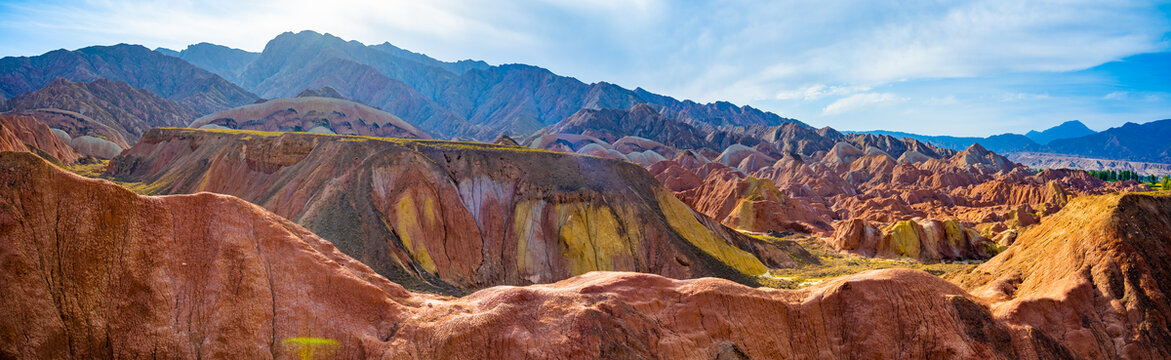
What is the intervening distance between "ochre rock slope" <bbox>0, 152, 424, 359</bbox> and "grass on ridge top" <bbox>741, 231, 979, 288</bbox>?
32.1m

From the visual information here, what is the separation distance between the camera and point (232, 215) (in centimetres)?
1563

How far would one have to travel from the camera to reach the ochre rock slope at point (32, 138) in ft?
250

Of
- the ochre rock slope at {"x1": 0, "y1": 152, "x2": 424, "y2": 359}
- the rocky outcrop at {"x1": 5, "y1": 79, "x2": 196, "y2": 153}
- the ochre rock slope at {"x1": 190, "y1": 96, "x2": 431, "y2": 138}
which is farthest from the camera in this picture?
the ochre rock slope at {"x1": 190, "y1": 96, "x2": 431, "y2": 138}

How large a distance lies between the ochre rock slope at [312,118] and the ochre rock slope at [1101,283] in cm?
12806

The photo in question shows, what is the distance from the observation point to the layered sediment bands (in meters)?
37.2

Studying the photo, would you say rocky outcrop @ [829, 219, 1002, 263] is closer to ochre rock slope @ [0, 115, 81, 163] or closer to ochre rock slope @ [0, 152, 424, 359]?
ochre rock slope @ [0, 152, 424, 359]

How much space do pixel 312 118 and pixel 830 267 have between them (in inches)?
5008

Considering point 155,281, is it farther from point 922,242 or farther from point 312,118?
point 312,118

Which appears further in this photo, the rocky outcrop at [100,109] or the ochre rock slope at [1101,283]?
the rocky outcrop at [100,109]

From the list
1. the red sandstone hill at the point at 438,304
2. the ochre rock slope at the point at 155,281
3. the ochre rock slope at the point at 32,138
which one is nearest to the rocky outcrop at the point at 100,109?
the ochre rock slope at the point at 32,138

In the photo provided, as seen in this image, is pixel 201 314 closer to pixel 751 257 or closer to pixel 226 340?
pixel 226 340

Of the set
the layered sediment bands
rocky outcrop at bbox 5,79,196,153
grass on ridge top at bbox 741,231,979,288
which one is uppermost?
rocky outcrop at bbox 5,79,196,153

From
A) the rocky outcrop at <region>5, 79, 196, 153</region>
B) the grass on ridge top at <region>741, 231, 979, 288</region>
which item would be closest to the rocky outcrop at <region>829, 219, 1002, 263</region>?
the grass on ridge top at <region>741, 231, 979, 288</region>

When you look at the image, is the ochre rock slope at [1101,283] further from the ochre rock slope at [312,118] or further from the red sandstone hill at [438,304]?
the ochre rock slope at [312,118]
